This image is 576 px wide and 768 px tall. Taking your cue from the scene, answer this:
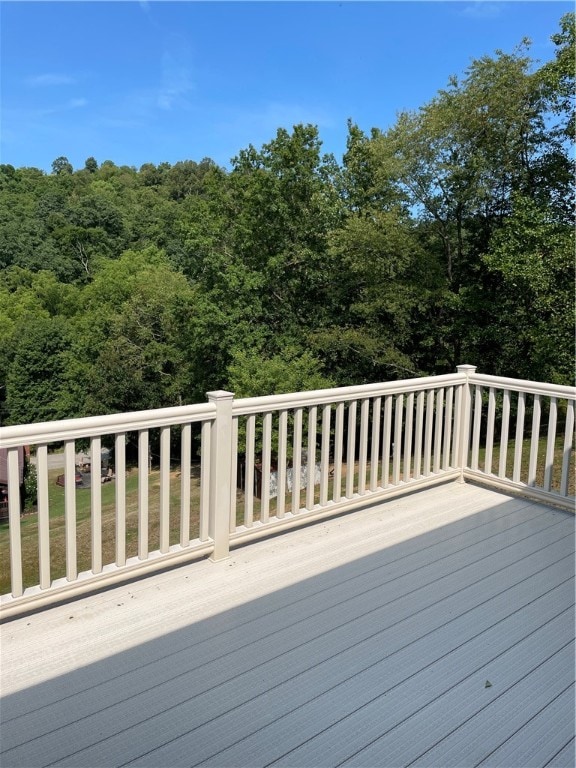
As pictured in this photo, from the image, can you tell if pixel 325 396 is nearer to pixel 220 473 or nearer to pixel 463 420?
pixel 220 473

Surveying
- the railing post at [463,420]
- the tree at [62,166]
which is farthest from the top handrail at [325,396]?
the tree at [62,166]

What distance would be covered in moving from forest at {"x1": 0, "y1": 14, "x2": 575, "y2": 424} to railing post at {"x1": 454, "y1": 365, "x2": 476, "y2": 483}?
7.96 metres

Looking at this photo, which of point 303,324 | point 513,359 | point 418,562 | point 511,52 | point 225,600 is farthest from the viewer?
point 303,324

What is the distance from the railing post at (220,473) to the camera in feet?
8.51

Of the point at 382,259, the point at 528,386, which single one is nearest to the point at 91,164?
the point at 382,259

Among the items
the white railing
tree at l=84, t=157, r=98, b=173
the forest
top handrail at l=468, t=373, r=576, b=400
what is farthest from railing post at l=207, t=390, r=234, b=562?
tree at l=84, t=157, r=98, b=173

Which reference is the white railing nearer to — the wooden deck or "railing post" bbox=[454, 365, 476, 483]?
"railing post" bbox=[454, 365, 476, 483]

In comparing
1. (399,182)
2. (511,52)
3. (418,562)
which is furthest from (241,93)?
(418,562)

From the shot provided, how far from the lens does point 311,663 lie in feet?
6.40

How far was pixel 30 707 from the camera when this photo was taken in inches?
67.8

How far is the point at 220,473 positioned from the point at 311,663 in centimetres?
95

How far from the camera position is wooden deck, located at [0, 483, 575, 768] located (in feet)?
5.20

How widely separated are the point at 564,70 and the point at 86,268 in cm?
3268

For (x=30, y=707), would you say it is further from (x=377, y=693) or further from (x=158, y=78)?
(x=158, y=78)
